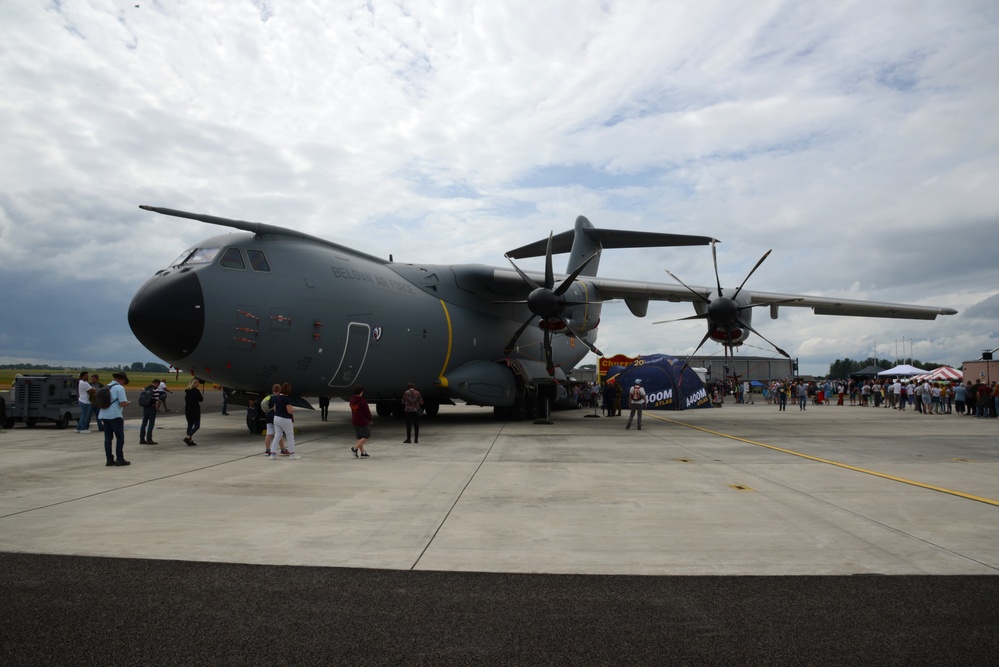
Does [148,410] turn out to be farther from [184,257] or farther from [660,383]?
[660,383]

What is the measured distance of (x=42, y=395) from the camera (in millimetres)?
17719

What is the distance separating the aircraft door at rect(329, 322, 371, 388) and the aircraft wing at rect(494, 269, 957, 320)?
5714 millimetres

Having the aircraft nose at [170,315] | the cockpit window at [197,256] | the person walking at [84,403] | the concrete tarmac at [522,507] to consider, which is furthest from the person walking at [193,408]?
the person walking at [84,403]

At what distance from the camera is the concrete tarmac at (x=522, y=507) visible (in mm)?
5586

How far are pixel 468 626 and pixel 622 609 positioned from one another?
1021 mm

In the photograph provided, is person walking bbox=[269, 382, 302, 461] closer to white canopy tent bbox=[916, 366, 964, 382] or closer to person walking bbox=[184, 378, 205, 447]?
person walking bbox=[184, 378, 205, 447]

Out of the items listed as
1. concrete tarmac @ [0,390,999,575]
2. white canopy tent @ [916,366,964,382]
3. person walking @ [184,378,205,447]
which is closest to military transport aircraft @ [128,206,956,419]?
person walking @ [184,378,205,447]

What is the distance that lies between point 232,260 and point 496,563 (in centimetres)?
1056

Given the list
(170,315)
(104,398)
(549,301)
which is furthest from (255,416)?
(549,301)

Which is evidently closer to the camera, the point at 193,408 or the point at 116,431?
the point at 116,431

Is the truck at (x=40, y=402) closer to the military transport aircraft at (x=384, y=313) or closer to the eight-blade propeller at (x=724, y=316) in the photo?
the military transport aircraft at (x=384, y=313)

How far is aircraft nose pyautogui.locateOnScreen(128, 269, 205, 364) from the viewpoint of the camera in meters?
12.6

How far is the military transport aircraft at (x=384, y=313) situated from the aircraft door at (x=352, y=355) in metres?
0.03

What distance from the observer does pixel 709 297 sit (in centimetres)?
2081
